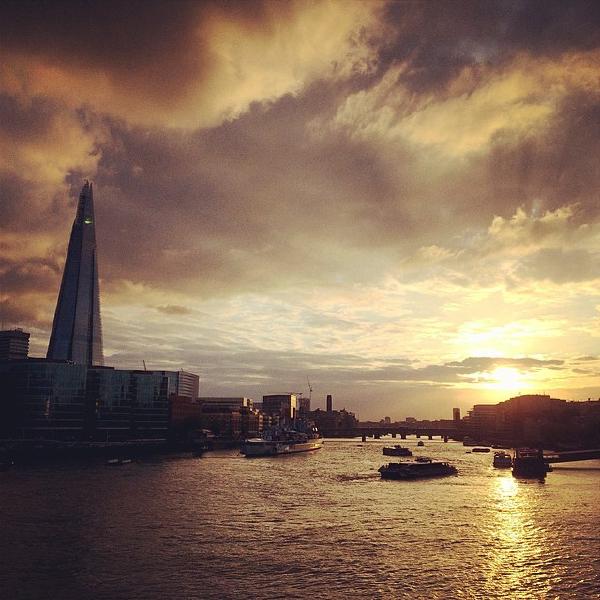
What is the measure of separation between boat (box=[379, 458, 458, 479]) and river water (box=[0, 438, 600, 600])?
2158 centimetres

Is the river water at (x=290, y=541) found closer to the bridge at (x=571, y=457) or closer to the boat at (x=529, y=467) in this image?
the boat at (x=529, y=467)

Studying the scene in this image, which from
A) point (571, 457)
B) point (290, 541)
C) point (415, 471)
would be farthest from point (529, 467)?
point (290, 541)

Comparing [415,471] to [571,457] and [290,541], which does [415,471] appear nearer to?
[290,541]

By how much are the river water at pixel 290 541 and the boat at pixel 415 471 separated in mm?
21581

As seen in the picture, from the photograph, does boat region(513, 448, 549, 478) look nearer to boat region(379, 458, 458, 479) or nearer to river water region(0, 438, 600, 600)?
boat region(379, 458, 458, 479)

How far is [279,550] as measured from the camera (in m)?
53.7

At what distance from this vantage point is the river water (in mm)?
43375

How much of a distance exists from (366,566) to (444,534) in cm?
1770

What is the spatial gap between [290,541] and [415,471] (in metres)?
79.6

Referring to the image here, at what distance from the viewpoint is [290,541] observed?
57.6 m

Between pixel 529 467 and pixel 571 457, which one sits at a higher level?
pixel 529 467

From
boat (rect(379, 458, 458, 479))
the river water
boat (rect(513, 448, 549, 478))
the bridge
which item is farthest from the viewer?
the bridge

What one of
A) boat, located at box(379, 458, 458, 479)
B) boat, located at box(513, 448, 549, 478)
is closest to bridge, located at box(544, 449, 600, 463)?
boat, located at box(513, 448, 549, 478)

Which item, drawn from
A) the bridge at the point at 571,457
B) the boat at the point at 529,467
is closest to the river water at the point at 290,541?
the boat at the point at 529,467
